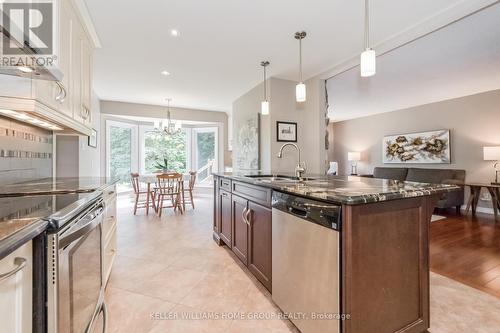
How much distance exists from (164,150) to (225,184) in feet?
14.6

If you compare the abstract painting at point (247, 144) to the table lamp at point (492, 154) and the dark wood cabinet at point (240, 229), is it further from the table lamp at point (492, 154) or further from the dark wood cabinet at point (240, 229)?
the table lamp at point (492, 154)

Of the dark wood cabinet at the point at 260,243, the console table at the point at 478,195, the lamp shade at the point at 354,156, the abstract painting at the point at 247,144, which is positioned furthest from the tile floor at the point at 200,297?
the lamp shade at the point at 354,156

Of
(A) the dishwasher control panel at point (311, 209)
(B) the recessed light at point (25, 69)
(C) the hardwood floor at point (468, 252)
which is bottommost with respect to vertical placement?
(C) the hardwood floor at point (468, 252)

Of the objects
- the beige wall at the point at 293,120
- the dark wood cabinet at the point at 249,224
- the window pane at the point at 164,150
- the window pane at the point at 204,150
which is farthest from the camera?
the window pane at the point at 204,150

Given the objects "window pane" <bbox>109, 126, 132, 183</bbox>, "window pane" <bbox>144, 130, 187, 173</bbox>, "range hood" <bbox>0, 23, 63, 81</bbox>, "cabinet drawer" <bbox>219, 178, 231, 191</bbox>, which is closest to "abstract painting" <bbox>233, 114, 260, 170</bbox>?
"cabinet drawer" <bbox>219, 178, 231, 191</bbox>

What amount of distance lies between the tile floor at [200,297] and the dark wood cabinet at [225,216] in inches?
7.5

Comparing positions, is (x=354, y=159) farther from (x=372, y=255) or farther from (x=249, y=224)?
(x=372, y=255)

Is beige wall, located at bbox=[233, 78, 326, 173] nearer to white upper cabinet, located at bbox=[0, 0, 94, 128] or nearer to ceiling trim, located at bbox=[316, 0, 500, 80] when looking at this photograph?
ceiling trim, located at bbox=[316, 0, 500, 80]

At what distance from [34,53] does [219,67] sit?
244 centimetres

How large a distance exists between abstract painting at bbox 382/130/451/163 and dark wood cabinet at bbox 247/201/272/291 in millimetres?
5348

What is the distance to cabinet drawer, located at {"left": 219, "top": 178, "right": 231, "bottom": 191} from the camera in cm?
242

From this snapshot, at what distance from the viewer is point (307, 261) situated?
126 centimetres

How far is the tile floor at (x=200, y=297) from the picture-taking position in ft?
4.81

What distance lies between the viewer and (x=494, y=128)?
439 centimetres
